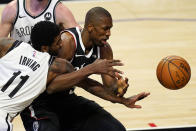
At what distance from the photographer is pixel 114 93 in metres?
4.85

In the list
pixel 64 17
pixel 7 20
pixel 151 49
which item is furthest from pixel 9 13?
pixel 151 49

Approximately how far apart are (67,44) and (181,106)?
2709 millimetres

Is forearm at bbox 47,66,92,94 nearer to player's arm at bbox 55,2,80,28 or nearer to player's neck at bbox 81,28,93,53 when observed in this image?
player's neck at bbox 81,28,93,53

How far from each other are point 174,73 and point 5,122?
185cm

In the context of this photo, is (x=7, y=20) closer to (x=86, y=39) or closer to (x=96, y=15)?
(x=86, y=39)

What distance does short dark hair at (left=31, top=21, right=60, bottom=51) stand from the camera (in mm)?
4449

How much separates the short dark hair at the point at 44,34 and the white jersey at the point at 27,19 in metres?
1.24

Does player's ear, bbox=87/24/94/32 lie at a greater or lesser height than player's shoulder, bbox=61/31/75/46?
greater

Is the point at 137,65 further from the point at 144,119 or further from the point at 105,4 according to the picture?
the point at 105,4

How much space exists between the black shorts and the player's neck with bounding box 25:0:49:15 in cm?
121

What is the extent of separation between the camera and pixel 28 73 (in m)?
4.30

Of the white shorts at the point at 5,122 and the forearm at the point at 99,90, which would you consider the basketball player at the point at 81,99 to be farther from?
the white shorts at the point at 5,122

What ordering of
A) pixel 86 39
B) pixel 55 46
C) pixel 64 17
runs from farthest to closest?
pixel 64 17
pixel 86 39
pixel 55 46

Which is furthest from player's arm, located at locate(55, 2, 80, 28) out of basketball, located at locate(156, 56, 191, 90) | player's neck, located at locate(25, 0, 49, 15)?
basketball, located at locate(156, 56, 191, 90)
